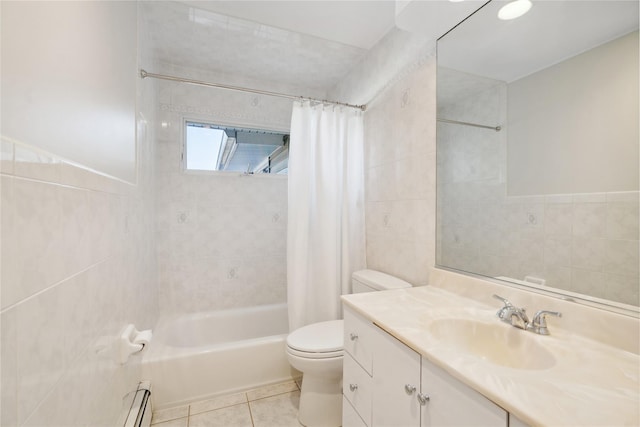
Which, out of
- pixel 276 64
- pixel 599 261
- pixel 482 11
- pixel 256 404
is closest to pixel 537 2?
pixel 482 11

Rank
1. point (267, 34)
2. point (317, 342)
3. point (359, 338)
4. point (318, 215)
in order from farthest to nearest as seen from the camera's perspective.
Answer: point (318, 215)
point (267, 34)
point (317, 342)
point (359, 338)

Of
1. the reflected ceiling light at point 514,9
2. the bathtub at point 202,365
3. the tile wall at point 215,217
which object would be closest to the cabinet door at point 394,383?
the bathtub at point 202,365

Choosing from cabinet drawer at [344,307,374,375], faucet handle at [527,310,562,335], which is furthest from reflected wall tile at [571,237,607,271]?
cabinet drawer at [344,307,374,375]

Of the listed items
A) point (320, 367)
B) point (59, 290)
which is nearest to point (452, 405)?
point (320, 367)

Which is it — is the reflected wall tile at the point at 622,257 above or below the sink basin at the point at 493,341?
above

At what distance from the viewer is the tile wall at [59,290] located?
1.54ft

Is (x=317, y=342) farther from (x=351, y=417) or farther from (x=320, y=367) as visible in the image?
(x=351, y=417)

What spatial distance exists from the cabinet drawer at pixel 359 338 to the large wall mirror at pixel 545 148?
603 millimetres

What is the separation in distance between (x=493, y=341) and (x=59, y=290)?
1.31m

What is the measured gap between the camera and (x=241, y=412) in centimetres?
162

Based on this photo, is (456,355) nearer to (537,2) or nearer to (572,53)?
(572,53)

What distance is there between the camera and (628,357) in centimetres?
72

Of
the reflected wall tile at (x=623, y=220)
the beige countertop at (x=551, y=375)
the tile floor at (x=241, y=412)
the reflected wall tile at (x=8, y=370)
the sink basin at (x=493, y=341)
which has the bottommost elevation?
the tile floor at (x=241, y=412)

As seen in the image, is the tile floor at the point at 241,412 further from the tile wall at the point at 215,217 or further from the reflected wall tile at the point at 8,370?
the reflected wall tile at the point at 8,370
